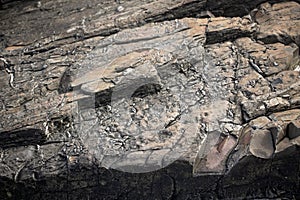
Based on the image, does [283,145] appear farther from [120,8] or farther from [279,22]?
[120,8]

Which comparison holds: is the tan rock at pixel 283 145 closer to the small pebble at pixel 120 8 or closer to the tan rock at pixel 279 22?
the tan rock at pixel 279 22

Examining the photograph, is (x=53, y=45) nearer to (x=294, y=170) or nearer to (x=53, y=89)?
(x=53, y=89)

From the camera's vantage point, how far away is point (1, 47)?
3111 mm

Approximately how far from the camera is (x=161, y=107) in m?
2.48

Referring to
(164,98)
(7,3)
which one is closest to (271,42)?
(164,98)

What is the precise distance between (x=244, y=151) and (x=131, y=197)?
23.3 inches

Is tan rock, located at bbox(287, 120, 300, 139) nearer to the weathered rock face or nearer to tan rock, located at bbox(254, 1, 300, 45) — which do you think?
the weathered rock face

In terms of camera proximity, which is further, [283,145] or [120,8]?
[120,8]

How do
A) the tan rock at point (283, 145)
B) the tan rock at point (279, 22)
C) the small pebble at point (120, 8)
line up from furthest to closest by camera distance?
the small pebble at point (120, 8) < the tan rock at point (279, 22) < the tan rock at point (283, 145)

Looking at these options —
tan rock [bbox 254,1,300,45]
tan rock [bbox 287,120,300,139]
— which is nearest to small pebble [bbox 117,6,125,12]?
tan rock [bbox 254,1,300,45]

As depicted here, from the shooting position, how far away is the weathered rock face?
2.29m

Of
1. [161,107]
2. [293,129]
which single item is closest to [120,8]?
[161,107]

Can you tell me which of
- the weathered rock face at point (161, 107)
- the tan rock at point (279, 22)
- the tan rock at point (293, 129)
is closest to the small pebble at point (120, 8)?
the weathered rock face at point (161, 107)

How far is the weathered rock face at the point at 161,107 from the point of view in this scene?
90.4 inches
